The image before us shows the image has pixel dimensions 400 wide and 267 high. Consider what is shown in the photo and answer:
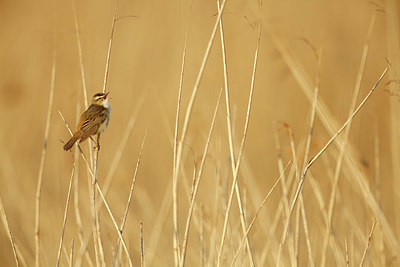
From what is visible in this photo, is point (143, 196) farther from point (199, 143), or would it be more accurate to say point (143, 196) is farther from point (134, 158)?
point (134, 158)

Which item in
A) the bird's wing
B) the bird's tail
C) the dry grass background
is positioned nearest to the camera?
the bird's tail

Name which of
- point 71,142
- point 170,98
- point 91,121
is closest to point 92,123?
point 91,121

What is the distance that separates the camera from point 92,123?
Result: 450 centimetres

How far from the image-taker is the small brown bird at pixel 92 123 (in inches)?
168

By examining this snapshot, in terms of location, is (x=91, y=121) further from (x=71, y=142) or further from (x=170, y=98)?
(x=170, y=98)

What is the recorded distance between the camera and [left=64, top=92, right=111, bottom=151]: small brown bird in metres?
4.27

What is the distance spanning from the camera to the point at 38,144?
8375mm

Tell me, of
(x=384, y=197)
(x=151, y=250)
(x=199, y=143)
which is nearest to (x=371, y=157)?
(x=384, y=197)

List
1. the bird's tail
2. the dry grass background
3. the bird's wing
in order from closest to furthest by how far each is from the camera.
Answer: the bird's tail → the bird's wing → the dry grass background

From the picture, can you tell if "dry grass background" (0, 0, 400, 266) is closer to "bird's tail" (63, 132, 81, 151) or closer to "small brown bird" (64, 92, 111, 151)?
"small brown bird" (64, 92, 111, 151)

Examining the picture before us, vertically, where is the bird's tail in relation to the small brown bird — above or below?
below

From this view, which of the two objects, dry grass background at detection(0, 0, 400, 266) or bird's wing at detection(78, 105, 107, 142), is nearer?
bird's wing at detection(78, 105, 107, 142)

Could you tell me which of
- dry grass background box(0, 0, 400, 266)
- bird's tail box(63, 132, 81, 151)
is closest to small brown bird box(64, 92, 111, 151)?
bird's tail box(63, 132, 81, 151)

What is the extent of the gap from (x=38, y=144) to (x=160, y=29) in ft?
9.67
